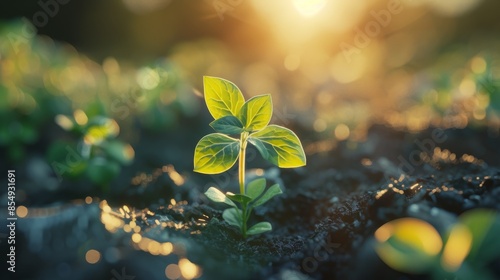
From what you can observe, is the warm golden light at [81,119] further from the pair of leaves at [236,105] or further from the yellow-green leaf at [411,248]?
the yellow-green leaf at [411,248]

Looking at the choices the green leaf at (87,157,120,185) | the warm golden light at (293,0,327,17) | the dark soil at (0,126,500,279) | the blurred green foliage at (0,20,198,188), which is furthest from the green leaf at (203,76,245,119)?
the warm golden light at (293,0,327,17)

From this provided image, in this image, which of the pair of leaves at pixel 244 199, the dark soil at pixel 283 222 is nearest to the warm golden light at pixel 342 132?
the dark soil at pixel 283 222

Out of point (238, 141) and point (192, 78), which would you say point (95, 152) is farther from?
point (192, 78)

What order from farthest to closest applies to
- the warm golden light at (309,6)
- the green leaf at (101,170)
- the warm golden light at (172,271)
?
1. the warm golden light at (309,6)
2. the green leaf at (101,170)
3. the warm golden light at (172,271)

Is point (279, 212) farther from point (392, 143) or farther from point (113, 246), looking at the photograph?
point (392, 143)

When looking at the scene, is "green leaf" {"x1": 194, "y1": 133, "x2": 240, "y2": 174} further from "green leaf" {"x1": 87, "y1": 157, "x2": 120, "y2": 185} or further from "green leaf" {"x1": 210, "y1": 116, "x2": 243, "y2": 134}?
"green leaf" {"x1": 87, "y1": 157, "x2": 120, "y2": 185}

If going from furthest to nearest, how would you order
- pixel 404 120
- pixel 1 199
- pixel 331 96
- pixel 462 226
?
pixel 331 96
pixel 404 120
pixel 1 199
pixel 462 226

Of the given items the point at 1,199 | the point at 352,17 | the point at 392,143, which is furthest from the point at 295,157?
the point at 352,17

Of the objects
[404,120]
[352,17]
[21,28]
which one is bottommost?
[21,28]

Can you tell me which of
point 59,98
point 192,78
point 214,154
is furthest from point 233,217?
point 192,78
